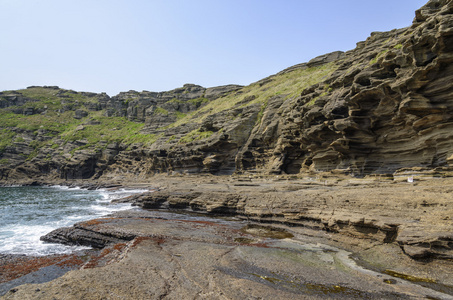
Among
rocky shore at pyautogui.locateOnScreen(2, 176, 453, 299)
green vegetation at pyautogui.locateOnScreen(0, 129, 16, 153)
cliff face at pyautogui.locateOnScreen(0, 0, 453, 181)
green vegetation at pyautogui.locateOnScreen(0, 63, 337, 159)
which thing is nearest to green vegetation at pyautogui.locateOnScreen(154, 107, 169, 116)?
green vegetation at pyautogui.locateOnScreen(0, 63, 337, 159)

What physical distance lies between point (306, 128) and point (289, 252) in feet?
89.0

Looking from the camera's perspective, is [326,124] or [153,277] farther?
[326,124]

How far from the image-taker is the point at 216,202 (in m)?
25.7

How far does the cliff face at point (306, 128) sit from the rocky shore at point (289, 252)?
8257 mm

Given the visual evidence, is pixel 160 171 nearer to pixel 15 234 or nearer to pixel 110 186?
pixel 110 186

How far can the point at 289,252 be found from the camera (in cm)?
1293

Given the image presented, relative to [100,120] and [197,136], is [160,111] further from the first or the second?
[197,136]

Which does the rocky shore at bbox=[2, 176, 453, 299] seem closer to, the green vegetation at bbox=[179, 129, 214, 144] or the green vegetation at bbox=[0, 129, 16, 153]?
the green vegetation at bbox=[179, 129, 214, 144]

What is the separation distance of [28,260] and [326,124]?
32927 mm

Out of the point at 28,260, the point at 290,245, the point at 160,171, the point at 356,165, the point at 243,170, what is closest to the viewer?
the point at 28,260

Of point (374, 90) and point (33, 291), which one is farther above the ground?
point (374, 90)

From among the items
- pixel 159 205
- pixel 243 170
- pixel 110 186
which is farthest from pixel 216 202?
pixel 110 186

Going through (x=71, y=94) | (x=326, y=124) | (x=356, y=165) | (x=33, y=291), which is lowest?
(x=33, y=291)

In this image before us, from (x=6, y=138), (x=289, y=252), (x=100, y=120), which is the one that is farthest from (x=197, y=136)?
(x=6, y=138)
